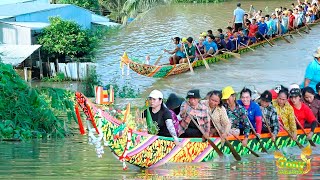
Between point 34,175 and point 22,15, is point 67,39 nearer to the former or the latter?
point 22,15

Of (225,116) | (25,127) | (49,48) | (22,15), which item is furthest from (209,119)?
(22,15)

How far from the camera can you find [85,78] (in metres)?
20.2

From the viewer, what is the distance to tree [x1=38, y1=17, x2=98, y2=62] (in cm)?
2194

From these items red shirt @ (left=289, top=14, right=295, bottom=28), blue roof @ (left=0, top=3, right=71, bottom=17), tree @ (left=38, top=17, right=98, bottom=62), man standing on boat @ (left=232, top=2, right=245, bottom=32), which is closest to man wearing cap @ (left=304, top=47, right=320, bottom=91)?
tree @ (left=38, top=17, right=98, bottom=62)

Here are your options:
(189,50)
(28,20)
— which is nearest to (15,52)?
(28,20)

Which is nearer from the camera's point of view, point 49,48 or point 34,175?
point 34,175

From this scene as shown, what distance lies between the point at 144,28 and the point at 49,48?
6.55m

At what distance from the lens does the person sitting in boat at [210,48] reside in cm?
2198

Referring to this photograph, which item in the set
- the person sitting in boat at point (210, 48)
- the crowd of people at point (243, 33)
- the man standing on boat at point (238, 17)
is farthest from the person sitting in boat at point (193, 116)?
the man standing on boat at point (238, 17)

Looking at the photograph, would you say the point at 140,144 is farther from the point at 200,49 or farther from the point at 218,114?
the point at 200,49

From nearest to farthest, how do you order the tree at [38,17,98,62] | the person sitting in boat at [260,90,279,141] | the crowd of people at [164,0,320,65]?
the person sitting in boat at [260,90,279,141] → the crowd of people at [164,0,320,65] → the tree at [38,17,98,62]

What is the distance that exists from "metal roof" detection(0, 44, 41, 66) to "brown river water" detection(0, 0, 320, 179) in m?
1.34

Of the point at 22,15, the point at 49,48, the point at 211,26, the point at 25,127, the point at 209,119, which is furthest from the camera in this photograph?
the point at 211,26

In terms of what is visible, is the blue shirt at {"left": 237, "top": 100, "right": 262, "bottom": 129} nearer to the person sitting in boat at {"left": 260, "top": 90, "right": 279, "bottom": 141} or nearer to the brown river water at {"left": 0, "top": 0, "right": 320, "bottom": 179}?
the person sitting in boat at {"left": 260, "top": 90, "right": 279, "bottom": 141}
